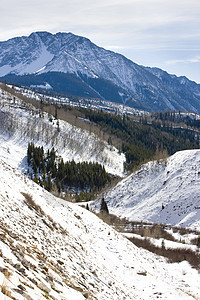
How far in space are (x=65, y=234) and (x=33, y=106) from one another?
537ft

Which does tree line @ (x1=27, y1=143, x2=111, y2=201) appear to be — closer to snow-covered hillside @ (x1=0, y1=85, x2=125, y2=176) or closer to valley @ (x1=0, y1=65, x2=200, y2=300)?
snow-covered hillside @ (x1=0, y1=85, x2=125, y2=176)

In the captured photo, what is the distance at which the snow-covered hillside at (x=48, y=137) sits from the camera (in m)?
126

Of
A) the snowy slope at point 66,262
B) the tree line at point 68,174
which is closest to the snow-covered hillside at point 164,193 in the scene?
the snowy slope at point 66,262

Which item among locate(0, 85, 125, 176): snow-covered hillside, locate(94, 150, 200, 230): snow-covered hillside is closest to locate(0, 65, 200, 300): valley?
locate(94, 150, 200, 230): snow-covered hillside

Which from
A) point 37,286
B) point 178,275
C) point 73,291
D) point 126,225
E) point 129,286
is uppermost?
point 37,286

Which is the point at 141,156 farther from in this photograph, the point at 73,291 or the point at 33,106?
the point at 73,291

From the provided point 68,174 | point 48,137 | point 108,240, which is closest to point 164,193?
point 108,240

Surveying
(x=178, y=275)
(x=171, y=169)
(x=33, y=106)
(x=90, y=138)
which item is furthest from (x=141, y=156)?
(x=178, y=275)

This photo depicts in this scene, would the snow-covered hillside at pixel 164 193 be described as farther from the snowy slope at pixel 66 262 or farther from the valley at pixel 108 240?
the snowy slope at pixel 66 262

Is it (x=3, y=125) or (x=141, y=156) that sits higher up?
(x=3, y=125)

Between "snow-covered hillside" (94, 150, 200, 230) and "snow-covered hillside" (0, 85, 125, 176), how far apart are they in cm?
5980

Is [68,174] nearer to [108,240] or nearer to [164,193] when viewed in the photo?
[164,193]

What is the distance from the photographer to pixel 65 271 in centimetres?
1118

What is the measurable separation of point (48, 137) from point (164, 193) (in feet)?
308
